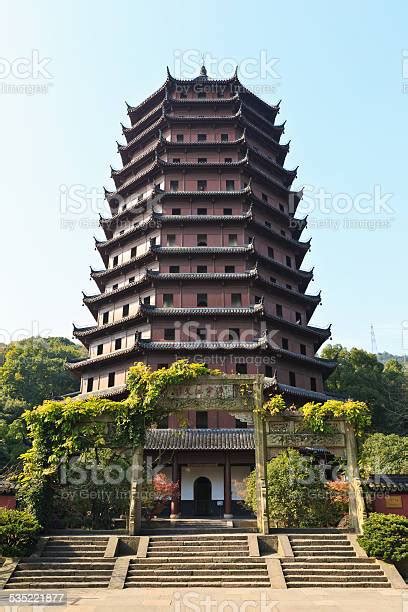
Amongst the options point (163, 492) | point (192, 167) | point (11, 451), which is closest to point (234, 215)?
point (192, 167)

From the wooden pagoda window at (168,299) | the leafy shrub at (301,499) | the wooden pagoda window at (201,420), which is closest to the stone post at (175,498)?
the wooden pagoda window at (201,420)

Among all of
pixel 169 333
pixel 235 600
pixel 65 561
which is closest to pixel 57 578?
pixel 65 561

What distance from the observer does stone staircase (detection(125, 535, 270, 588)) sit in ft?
42.7

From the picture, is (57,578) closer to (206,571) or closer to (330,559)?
(206,571)

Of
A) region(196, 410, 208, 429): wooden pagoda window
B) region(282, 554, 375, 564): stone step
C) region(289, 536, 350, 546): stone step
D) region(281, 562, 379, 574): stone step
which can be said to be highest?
region(196, 410, 208, 429): wooden pagoda window

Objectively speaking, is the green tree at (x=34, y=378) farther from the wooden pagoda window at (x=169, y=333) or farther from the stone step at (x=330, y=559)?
the stone step at (x=330, y=559)

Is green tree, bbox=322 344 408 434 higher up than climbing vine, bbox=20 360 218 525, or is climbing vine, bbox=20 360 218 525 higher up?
green tree, bbox=322 344 408 434

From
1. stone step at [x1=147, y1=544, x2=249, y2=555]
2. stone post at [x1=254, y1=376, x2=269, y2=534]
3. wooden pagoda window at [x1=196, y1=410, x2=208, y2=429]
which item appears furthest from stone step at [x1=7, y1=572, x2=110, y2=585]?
wooden pagoda window at [x1=196, y1=410, x2=208, y2=429]

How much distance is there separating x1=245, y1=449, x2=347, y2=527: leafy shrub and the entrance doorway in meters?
8.95

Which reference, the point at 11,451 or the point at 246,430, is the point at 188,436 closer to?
the point at 246,430

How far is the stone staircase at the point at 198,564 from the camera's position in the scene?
13.0m

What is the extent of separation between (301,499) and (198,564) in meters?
4.87

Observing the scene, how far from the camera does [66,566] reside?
13.8 meters

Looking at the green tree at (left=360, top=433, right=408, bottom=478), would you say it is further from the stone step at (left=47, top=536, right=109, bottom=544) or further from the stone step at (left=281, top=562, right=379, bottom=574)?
the stone step at (left=47, top=536, right=109, bottom=544)
